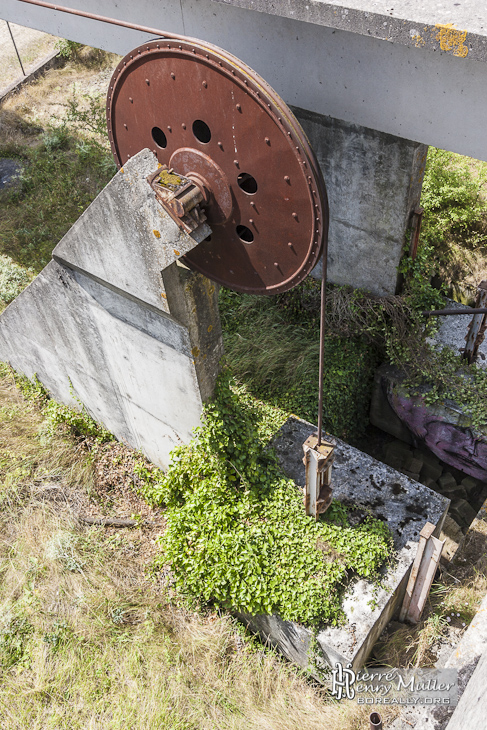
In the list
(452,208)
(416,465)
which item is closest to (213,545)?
(416,465)

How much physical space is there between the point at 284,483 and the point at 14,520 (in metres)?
3.15

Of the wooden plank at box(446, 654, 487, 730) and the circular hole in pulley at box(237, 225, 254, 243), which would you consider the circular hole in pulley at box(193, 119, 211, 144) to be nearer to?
the circular hole in pulley at box(237, 225, 254, 243)

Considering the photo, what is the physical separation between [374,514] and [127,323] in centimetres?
285

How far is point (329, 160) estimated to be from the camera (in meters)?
6.07

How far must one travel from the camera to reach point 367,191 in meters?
6.06

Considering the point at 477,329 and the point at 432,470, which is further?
the point at 432,470

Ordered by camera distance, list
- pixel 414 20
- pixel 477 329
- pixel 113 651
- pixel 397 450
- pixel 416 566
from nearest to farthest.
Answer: pixel 414 20 < pixel 416 566 < pixel 113 651 < pixel 477 329 < pixel 397 450

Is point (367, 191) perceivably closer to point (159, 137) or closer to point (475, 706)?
point (159, 137)

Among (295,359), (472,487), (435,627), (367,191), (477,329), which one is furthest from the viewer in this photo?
(472,487)

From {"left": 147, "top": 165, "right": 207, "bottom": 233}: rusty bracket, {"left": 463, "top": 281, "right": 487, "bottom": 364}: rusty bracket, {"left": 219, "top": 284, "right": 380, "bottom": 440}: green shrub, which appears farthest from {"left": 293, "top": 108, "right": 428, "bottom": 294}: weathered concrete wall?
{"left": 147, "top": 165, "right": 207, "bottom": 233}: rusty bracket

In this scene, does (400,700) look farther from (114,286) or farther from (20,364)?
(20,364)

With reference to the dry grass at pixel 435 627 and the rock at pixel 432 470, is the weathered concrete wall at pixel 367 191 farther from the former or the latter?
the dry grass at pixel 435 627

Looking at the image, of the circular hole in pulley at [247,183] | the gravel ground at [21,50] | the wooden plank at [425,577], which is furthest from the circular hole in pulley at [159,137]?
the gravel ground at [21,50]

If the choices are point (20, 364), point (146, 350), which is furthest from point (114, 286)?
point (20, 364)
